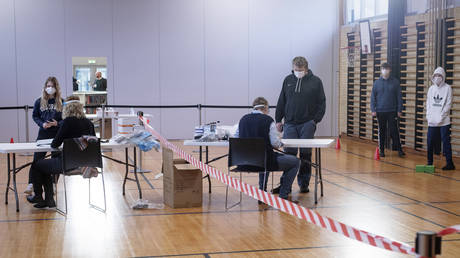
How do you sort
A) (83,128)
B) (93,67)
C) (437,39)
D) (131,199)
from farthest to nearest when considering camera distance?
(93,67) → (437,39) → (131,199) → (83,128)

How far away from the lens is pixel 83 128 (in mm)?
5746

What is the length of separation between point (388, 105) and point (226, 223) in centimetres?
585

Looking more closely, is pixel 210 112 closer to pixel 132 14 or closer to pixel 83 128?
pixel 132 14

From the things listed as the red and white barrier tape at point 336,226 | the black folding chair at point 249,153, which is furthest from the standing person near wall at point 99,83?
the red and white barrier tape at point 336,226

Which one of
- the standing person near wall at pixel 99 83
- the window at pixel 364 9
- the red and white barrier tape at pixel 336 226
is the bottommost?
the red and white barrier tape at pixel 336 226

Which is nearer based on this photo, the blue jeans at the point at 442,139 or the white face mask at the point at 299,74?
the white face mask at the point at 299,74

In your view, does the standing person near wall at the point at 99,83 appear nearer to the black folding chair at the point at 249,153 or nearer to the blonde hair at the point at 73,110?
the blonde hair at the point at 73,110

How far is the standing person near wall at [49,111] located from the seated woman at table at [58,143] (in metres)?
0.65

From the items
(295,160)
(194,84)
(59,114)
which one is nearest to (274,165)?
(295,160)

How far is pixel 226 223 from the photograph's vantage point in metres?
5.28

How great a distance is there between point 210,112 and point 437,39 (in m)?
5.68

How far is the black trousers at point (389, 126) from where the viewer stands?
10180mm

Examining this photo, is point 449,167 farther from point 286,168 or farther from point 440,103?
point 286,168

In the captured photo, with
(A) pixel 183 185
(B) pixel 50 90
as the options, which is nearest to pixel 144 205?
(A) pixel 183 185
